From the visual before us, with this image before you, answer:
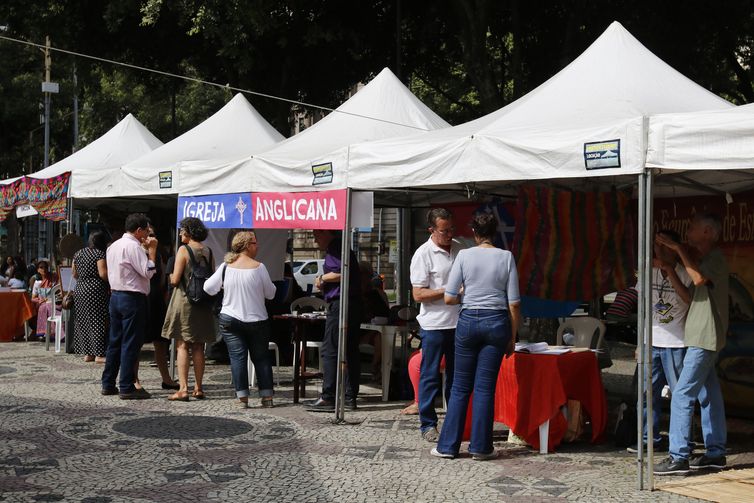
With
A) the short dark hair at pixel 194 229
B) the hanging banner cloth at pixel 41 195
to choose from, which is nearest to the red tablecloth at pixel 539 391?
the short dark hair at pixel 194 229

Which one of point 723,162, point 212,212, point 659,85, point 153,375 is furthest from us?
point 153,375

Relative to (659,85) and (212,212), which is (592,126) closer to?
(659,85)

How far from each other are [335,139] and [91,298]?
4.17 metres

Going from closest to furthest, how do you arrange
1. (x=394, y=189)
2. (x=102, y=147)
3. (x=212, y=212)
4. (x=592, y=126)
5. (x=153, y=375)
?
(x=592, y=126) < (x=394, y=189) < (x=212, y=212) < (x=153, y=375) < (x=102, y=147)

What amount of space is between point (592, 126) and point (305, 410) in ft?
14.5

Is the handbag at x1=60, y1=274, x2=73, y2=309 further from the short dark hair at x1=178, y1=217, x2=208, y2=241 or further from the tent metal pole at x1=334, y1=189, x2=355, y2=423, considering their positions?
the tent metal pole at x1=334, y1=189, x2=355, y2=423

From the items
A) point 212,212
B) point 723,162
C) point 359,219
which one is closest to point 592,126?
point 723,162

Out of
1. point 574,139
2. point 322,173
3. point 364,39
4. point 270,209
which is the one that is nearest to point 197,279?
point 270,209

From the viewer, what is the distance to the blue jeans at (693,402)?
7.09m

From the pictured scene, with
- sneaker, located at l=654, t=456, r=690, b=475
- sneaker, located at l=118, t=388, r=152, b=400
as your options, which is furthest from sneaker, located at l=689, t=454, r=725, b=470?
sneaker, located at l=118, t=388, r=152, b=400

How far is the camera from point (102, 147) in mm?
16312

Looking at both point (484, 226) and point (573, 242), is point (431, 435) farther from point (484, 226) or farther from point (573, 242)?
point (573, 242)

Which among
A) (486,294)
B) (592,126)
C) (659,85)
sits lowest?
(486,294)

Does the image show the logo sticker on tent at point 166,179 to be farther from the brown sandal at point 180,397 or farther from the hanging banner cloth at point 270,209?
the brown sandal at point 180,397
